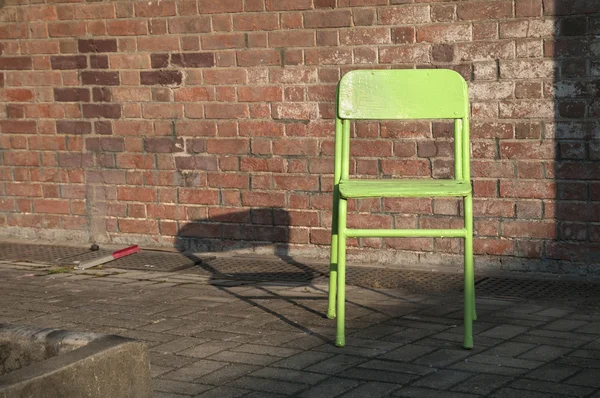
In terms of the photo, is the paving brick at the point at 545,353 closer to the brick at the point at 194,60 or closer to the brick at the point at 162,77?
the brick at the point at 194,60

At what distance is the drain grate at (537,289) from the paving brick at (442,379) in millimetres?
1511

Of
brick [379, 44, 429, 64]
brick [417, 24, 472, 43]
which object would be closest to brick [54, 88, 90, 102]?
brick [379, 44, 429, 64]

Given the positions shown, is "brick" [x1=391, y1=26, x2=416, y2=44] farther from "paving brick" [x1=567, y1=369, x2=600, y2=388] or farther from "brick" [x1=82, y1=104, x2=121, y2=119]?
"paving brick" [x1=567, y1=369, x2=600, y2=388]

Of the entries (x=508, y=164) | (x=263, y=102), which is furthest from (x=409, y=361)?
(x=263, y=102)

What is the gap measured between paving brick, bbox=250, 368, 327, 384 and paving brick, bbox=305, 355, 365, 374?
0.19 ft

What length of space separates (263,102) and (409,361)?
279 centimetres

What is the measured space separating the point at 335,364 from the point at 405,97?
123cm

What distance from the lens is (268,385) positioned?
3.75 m

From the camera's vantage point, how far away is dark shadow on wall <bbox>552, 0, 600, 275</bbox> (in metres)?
5.49

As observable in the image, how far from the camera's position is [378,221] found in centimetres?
620

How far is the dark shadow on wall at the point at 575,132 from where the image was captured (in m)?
5.49

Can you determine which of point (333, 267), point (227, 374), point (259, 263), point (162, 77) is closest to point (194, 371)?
point (227, 374)

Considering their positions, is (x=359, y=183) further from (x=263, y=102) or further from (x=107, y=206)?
(x=107, y=206)

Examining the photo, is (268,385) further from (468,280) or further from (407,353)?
(468,280)
